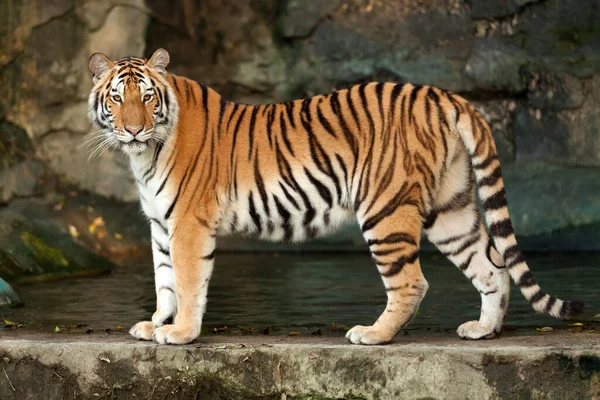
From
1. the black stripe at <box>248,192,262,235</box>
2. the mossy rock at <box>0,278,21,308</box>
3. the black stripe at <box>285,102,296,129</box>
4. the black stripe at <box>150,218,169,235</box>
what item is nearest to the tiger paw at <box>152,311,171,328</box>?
the black stripe at <box>150,218,169,235</box>

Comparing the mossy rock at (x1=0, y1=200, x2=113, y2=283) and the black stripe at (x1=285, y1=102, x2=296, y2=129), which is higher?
the black stripe at (x1=285, y1=102, x2=296, y2=129)

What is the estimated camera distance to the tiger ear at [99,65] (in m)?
5.15

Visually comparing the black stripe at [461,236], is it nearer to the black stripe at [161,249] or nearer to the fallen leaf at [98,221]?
the black stripe at [161,249]

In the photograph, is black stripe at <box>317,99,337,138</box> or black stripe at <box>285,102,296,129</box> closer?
black stripe at <box>317,99,337,138</box>

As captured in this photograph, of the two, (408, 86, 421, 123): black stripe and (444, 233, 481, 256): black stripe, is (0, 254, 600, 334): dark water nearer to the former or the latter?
(444, 233, 481, 256): black stripe

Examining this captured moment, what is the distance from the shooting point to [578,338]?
15.5ft

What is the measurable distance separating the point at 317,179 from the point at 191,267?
76 centimetres

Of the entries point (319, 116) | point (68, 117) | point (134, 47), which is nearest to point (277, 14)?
point (134, 47)

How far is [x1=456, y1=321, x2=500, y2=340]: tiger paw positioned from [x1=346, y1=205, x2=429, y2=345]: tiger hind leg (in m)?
0.32

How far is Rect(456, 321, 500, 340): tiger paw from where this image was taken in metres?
4.91

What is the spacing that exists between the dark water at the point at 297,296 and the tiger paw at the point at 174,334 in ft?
2.81

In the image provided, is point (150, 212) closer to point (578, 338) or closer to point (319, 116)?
point (319, 116)

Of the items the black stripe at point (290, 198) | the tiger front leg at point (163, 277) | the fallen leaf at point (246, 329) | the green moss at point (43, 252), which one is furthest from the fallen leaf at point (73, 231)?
the black stripe at point (290, 198)

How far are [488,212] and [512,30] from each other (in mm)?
7042
